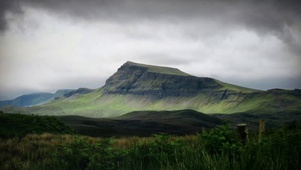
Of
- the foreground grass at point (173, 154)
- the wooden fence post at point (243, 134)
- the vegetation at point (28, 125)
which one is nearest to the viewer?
the foreground grass at point (173, 154)

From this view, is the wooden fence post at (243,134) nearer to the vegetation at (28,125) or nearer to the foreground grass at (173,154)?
the foreground grass at (173,154)

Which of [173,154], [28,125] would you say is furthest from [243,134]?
[28,125]

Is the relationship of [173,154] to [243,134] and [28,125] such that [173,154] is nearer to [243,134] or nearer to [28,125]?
[243,134]

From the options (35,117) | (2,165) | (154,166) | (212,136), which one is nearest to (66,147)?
(2,165)

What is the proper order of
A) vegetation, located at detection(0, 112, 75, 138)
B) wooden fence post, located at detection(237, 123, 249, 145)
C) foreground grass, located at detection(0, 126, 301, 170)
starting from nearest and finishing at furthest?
foreground grass, located at detection(0, 126, 301, 170), wooden fence post, located at detection(237, 123, 249, 145), vegetation, located at detection(0, 112, 75, 138)

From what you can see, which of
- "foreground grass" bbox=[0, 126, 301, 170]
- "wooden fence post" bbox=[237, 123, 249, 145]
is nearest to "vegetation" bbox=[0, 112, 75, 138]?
"foreground grass" bbox=[0, 126, 301, 170]

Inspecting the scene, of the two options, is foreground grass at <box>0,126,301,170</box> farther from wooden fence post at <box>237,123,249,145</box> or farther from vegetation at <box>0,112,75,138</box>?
vegetation at <box>0,112,75,138</box>

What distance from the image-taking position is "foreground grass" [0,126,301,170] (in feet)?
30.6

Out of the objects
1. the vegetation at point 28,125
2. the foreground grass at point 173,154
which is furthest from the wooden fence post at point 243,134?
the vegetation at point 28,125

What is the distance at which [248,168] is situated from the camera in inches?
351

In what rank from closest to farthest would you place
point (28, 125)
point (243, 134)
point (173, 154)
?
1. point (173, 154)
2. point (243, 134)
3. point (28, 125)

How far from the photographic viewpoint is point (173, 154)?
11.2 m

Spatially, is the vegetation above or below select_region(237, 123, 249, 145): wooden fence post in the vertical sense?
below

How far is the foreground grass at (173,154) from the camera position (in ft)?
30.6
